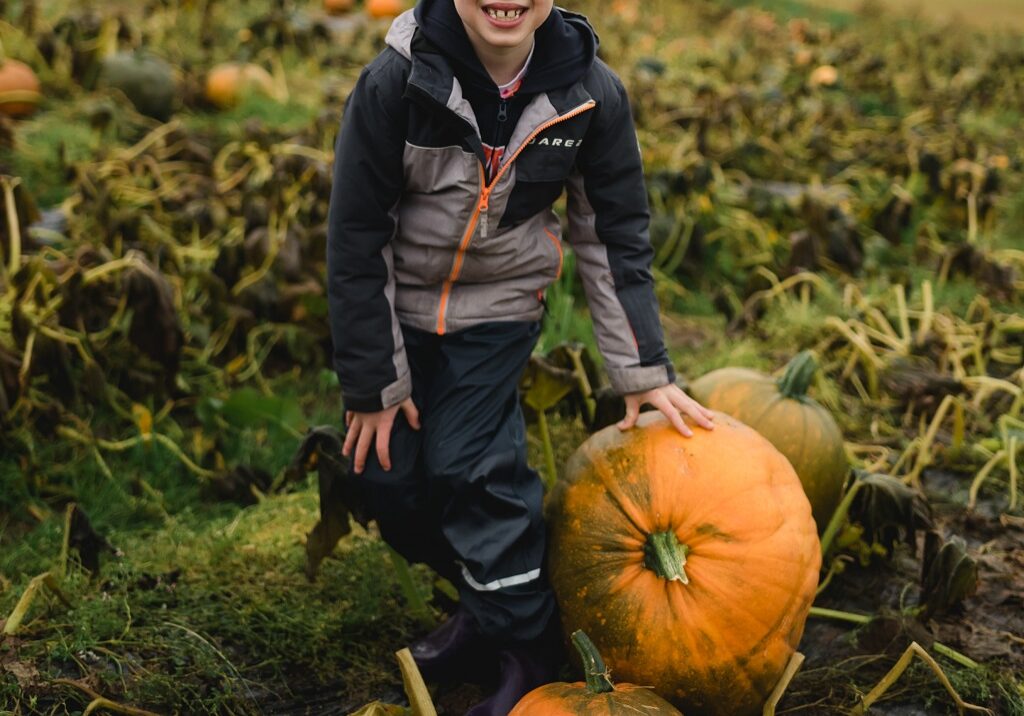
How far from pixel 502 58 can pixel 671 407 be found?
2.61 feet

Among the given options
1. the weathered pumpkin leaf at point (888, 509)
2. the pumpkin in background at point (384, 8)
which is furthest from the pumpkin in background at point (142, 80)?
the weathered pumpkin leaf at point (888, 509)

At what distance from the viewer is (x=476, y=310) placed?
221cm

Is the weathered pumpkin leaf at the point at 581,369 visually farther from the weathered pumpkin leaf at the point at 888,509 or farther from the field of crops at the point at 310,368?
the weathered pumpkin leaf at the point at 888,509

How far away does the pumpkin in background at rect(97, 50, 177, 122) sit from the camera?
5.39 metres

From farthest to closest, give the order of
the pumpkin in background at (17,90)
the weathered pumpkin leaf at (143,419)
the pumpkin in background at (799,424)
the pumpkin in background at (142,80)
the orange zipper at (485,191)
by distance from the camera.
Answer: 1. the pumpkin in background at (142,80)
2. the pumpkin in background at (17,90)
3. the weathered pumpkin leaf at (143,419)
4. the pumpkin in background at (799,424)
5. the orange zipper at (485,191)

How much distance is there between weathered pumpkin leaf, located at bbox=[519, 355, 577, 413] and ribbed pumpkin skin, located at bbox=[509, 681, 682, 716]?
82 centimetres

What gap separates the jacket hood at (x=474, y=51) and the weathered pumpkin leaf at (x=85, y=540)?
127cm

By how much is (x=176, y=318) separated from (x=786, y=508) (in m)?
1.87

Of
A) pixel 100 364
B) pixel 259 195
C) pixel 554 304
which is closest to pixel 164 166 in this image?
pixel 259 195

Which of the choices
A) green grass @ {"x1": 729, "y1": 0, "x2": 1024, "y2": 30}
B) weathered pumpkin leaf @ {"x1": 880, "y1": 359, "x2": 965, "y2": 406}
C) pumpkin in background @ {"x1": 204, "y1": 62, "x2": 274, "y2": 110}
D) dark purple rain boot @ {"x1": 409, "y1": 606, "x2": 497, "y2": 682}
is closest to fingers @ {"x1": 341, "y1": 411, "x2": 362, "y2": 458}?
dark purple rain boot @ {"x1": 409, "y1": 606, "x2": 497, "y2": 682}

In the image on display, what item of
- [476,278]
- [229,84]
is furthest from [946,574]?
[229,84]

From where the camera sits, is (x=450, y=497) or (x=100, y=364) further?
(x=100, y=364)

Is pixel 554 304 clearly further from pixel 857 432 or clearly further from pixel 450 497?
pixel 450 497

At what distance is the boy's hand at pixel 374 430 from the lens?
2.12 metres
